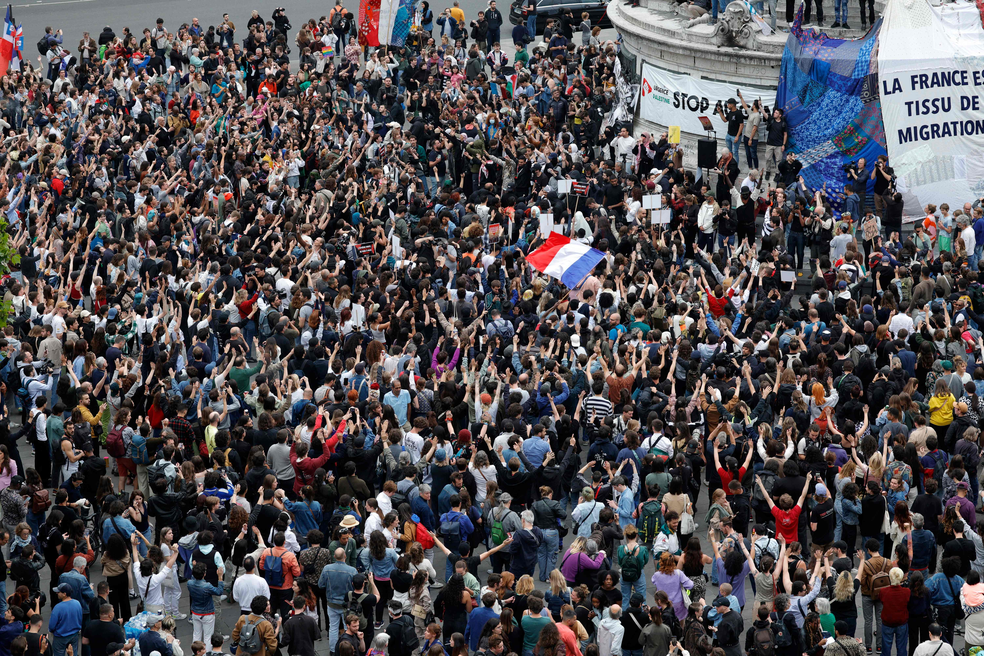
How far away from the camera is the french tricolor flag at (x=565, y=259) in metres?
20.6

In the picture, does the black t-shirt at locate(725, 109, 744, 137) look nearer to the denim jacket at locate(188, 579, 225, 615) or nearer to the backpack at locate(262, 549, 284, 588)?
the backpack at locate(262, 549, 284, 588)

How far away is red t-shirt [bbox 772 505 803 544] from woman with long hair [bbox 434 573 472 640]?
3522mm

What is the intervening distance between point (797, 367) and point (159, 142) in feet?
55.5

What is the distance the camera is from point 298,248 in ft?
76.7

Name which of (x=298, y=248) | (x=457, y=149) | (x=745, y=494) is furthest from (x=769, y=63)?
(x=745, y=494)

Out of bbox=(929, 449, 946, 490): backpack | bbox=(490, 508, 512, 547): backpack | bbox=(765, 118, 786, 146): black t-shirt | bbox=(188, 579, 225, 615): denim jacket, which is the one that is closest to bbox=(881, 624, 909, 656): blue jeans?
bbox=(929, 449, 946, 490): backpack

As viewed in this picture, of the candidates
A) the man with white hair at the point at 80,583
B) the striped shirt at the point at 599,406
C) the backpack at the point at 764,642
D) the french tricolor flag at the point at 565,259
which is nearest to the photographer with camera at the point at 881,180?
the french tricolor flag at the point at 565,259

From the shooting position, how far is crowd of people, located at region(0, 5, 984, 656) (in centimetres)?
1373

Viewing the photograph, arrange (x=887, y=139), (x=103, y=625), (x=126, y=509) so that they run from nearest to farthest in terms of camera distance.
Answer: (x=103, y=625) → (x=126, y=509) → (x=887, y=139)

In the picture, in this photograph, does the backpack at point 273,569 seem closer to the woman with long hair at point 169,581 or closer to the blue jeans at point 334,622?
the blue jeans at point 334,622

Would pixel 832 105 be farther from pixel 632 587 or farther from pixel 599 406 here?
pixel 632 587

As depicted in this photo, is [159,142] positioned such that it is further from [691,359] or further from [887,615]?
[887,615]

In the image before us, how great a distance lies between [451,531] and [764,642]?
12.2 feet

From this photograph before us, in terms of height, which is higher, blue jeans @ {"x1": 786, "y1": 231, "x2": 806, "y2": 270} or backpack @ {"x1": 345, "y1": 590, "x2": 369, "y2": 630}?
backpack @ {"x1": 345, "y1": 590, "x2": 369, "y2": 630}
